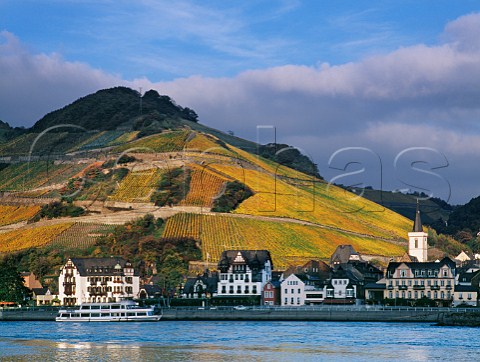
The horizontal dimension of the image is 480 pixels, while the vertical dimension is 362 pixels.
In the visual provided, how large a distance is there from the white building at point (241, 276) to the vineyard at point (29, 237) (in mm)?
46392

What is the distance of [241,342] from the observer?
8769 cm

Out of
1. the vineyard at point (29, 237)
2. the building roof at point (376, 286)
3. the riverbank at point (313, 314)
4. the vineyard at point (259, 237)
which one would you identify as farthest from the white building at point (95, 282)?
the building roof at point (376, 286)

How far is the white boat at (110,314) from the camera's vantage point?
123 meters

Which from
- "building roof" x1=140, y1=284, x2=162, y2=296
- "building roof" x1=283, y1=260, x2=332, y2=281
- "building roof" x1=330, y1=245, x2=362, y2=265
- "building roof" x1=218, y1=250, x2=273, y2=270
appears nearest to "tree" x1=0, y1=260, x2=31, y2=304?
"building roof" x1=140, y1=284, x2=162, y2=296

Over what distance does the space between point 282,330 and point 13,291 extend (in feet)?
174

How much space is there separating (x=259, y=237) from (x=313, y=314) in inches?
2394

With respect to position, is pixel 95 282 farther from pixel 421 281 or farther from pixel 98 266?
pixel 421 281

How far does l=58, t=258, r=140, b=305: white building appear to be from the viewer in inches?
5851

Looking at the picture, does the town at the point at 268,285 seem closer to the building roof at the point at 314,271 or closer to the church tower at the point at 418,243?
the building roof at the point at 314,271

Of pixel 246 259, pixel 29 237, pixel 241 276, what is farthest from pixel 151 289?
pixel 29 237

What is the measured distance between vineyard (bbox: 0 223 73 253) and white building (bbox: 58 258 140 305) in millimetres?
28955

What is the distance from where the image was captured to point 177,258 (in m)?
163

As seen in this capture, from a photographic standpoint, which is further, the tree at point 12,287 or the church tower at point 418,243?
the church tower at point 418,243

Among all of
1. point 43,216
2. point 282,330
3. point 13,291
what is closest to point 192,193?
point 43,216
